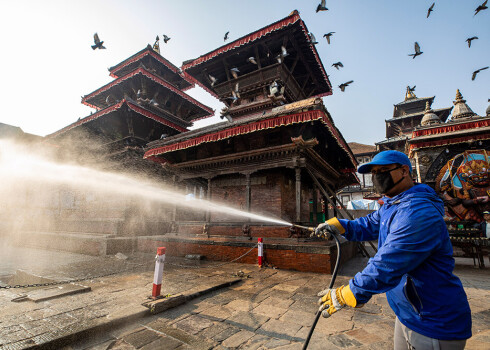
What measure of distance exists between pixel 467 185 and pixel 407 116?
794 inches

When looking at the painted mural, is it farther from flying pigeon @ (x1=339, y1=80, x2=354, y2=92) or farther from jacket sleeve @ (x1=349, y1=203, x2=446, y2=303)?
jacket sleeve @ (x1=349, y1=203, x2=446, y2=303)

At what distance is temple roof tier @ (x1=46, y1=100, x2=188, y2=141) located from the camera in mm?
13530

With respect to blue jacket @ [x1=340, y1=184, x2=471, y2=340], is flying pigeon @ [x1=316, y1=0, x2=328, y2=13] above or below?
above

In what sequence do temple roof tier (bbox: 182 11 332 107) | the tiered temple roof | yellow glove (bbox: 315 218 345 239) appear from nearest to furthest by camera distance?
yellow glove (bbox: 315 218 345 239), temple roof tier (bbox: 182 11 332 107), the tiered temple roof

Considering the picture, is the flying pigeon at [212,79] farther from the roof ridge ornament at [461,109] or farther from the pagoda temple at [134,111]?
the roof ridge ornament at [461,109]

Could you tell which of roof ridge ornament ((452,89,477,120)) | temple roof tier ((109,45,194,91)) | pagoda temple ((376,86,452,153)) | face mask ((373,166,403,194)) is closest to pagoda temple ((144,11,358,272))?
face mask ((373,166,403,194))

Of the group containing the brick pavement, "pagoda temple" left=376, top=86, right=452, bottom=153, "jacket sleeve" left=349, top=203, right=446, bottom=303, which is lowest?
the brick pavement

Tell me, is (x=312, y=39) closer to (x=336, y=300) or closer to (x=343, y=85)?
(x=343, y=85)

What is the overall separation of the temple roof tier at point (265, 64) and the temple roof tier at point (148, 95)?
3.68 meters

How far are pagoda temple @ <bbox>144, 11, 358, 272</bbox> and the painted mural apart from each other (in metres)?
5.01

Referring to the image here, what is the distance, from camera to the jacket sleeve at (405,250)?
154 cm

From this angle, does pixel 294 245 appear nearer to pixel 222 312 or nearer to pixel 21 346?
pixel 222 312

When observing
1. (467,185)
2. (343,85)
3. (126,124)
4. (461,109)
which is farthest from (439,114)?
(126,124)

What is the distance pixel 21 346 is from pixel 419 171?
17.0 meters
